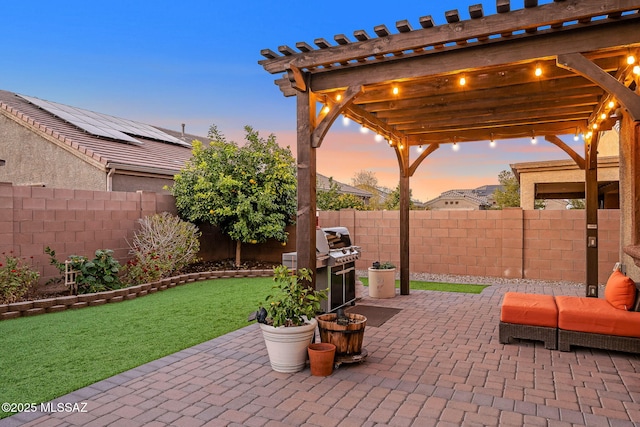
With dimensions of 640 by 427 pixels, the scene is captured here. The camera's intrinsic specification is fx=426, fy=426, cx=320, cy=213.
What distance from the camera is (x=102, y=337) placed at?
4.94 meters

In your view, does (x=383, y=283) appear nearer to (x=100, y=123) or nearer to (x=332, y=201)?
(x=332, y=201)

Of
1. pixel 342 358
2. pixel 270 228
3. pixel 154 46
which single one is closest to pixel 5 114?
pixel 154 46

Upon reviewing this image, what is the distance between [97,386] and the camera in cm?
356

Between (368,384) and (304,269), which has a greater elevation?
Result: (304,269)

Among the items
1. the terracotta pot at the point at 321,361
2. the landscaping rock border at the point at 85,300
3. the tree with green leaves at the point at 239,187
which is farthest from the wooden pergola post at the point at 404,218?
the landscaping rock border at the point at 85,300

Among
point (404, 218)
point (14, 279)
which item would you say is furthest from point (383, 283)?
point (14, 279)

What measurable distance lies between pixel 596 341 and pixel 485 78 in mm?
3169

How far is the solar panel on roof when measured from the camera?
11.9 m

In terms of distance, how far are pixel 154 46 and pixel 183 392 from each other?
12.5m

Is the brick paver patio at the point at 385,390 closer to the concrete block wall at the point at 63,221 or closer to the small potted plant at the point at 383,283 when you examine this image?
the small potted plant at the point at 383,283

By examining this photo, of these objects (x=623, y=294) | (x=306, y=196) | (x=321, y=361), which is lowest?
(x=321, y=361)

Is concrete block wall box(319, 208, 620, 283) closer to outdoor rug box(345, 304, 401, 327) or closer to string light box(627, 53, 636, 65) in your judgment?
outdoor rug box(345, 304, 401, 327)

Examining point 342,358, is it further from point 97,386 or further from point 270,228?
point 270,228

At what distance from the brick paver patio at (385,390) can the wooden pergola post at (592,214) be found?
3014 mm
